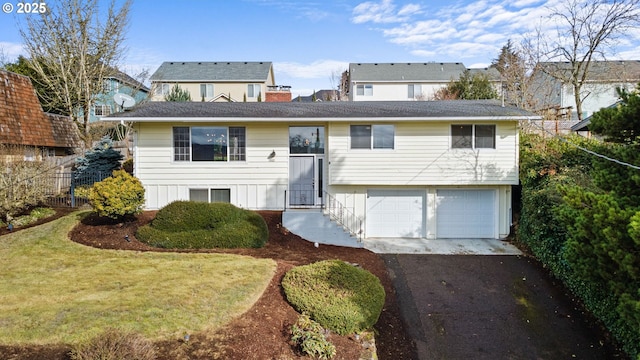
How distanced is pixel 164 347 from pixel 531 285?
8.07 metres

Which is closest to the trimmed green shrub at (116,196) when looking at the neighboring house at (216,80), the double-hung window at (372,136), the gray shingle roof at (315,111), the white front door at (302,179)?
the gray shingle roof at (315,111)

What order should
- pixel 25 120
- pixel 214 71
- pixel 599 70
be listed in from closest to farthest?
pixel 25 120, pixel 599 70, pixel 214 71

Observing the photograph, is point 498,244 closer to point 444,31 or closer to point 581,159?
point 581,159

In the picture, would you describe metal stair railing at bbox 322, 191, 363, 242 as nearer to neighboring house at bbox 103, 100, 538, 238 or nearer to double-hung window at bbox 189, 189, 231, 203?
neighboring house at bbox 103, 100, 538, 238

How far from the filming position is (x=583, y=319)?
675cm

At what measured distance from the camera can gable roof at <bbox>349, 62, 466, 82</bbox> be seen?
35316 mm

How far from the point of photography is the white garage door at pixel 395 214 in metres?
12.0

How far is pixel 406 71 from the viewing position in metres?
36.3

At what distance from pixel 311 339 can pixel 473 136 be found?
9341 mm

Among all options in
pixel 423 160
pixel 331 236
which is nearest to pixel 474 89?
pixel 423 160

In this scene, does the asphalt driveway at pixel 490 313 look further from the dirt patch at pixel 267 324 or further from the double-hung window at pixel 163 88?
the double-hung window at pixel 163 88

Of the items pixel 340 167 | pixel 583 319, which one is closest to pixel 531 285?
pixel 583 319

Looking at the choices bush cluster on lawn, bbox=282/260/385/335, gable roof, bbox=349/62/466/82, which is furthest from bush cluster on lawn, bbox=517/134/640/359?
gable roof, bbox=349/62/466/82

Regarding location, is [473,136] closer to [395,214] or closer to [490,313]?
[395,214]
